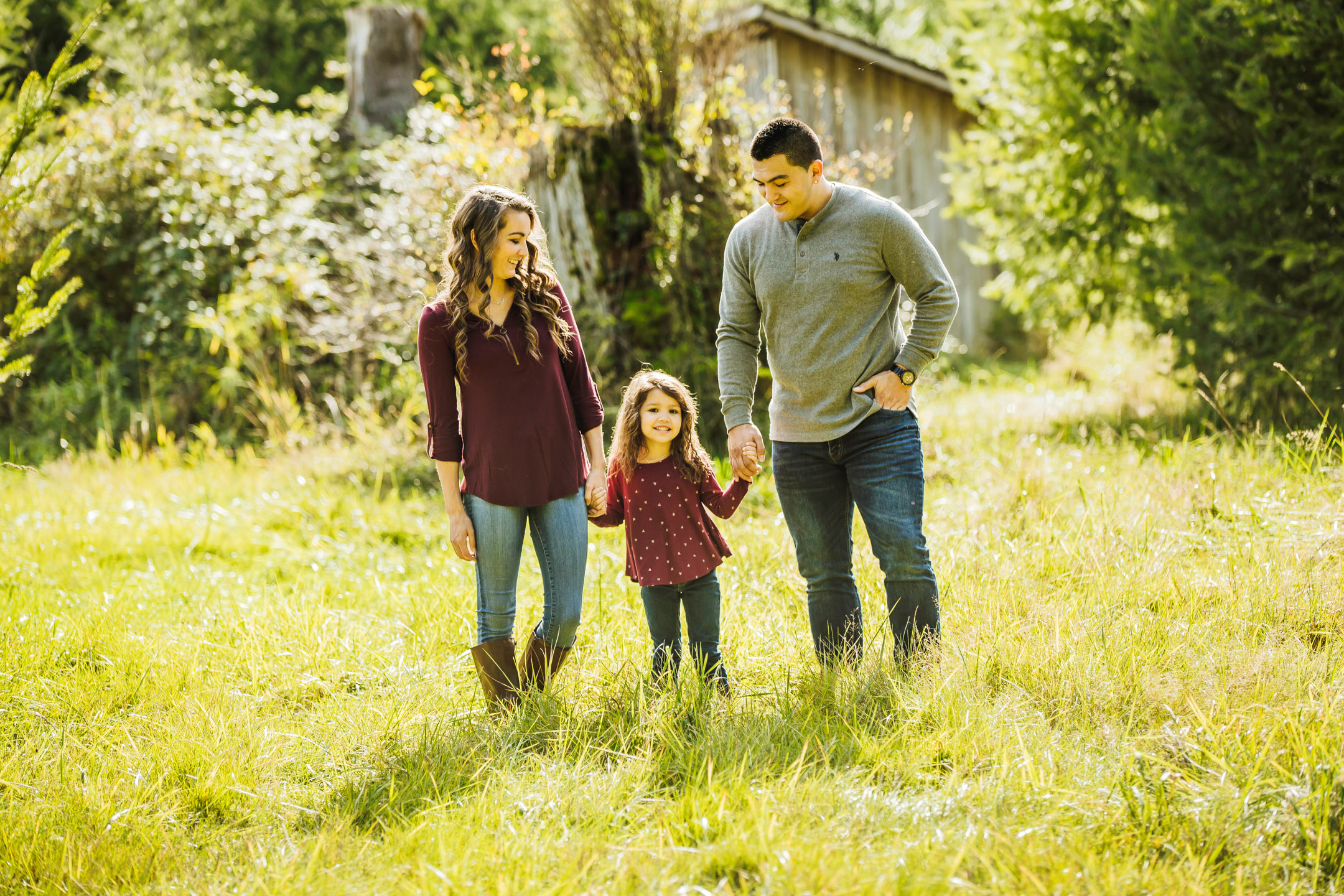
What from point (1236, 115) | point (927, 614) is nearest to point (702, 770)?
point (927, 614)

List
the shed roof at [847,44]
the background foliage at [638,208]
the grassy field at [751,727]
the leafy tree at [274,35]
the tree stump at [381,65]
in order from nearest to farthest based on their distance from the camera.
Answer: the grassy field at [751,727] < the background foliage at [638,208] < the shed roof at [847,44] < the tree stump at [381,65] < the leafy tree at [274,35]

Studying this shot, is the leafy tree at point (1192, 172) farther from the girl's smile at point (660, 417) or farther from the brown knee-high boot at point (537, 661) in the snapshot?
the brown knee-high boot at point (537, 661)

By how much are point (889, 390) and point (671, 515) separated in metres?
0.85

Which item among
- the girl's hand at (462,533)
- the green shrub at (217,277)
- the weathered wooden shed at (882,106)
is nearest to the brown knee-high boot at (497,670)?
the girl's hand at (462,533)

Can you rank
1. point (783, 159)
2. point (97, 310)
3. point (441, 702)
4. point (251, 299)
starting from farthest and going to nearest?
point (97, 310) < point (251, 299) < point (441, 702) < point (783, 159)

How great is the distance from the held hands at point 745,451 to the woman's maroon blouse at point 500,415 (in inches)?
21.0

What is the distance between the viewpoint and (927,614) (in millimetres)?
3289

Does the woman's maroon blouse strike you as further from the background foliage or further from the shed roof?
the shed roof

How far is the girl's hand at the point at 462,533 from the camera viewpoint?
3166 millimetres

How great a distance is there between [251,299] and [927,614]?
7.07 metres

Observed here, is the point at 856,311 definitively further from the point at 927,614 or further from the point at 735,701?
the point at 735,701

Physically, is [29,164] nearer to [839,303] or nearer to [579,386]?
[579,386]

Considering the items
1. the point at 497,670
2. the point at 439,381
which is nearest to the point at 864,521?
the point at 497,670

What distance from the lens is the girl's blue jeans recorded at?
3.18 m
